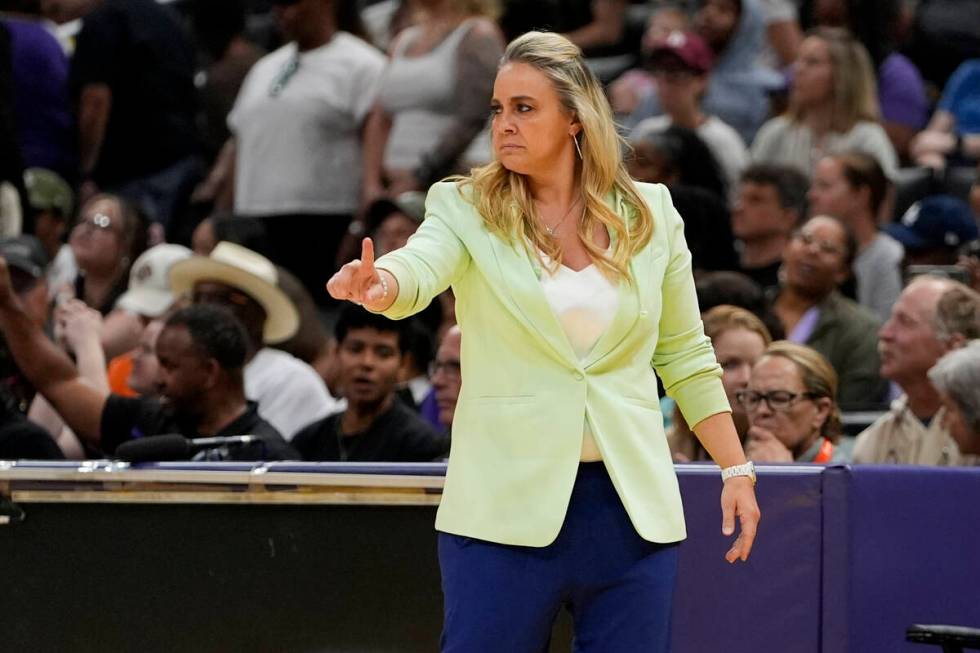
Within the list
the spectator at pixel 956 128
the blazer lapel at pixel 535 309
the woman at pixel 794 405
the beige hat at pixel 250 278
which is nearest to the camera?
the blazer lapel at pixel 535 309

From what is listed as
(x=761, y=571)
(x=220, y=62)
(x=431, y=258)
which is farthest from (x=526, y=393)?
(x=220, y=62)

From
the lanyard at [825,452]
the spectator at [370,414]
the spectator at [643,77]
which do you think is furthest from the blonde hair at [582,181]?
the spectator at [643,77]

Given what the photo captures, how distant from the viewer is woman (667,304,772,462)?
625 cm

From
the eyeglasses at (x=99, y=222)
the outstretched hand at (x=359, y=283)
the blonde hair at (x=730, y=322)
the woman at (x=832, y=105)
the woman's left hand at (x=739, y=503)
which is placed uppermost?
the woman at (x=832, y=105)

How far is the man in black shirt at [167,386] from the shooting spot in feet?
21.2

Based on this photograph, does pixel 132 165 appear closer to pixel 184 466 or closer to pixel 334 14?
pixel 334 14

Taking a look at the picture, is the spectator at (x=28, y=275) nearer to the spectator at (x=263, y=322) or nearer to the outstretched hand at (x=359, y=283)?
the spectator at (x=263, y=322)

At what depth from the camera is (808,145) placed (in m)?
9.67

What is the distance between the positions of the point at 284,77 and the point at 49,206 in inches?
59.6

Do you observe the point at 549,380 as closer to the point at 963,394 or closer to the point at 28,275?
the point at 963,394

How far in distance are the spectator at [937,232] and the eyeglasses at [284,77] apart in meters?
3.28

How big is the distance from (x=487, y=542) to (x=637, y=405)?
0.40 meters

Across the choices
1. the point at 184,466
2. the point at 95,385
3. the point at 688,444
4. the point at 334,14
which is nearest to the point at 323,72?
the point at 334,14

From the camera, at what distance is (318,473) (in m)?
4.88
